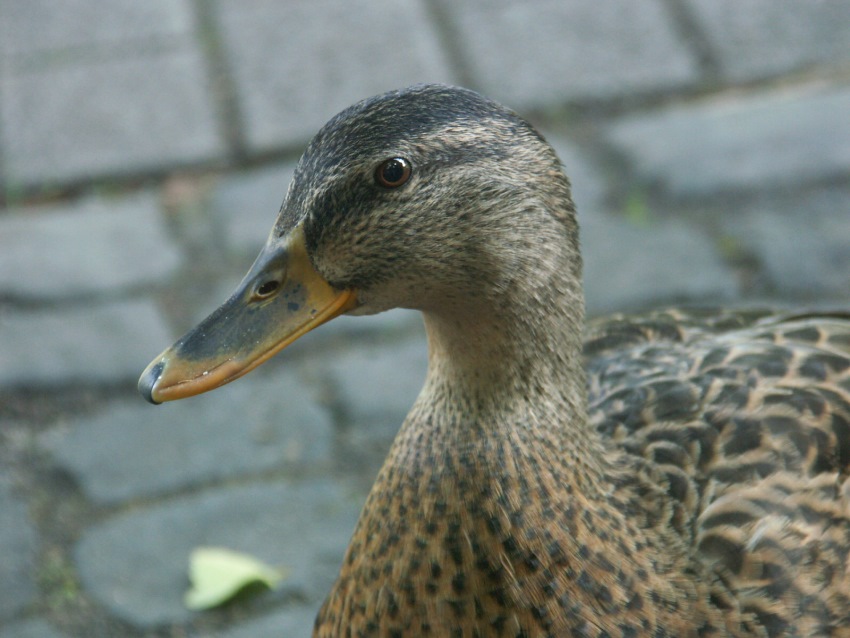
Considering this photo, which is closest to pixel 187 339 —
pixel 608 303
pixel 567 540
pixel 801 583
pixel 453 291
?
pixel 453 291

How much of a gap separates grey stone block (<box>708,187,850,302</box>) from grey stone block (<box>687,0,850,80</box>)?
573mm

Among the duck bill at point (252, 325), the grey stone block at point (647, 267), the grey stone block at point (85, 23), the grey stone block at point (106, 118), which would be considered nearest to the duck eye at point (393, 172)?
the duck bill at point (252, 325)

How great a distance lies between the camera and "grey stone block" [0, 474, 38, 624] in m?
2.36

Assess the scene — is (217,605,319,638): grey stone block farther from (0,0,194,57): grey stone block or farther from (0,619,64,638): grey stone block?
(0,0,194,57): grey stone block

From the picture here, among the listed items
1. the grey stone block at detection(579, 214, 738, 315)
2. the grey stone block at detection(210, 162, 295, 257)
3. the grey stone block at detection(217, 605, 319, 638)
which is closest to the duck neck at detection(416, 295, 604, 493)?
Answer: the grey stone block at detection(217, 605, 319, 638)

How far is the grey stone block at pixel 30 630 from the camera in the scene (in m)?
2.30

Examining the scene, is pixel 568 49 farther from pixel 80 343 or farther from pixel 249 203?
pixel 80 343

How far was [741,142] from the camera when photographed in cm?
335

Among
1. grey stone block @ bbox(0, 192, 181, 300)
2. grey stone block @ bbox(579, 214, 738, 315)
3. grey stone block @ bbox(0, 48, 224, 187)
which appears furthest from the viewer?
grey stone block @ bbox(0, 48, 224, 187)

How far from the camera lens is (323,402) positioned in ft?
9.15

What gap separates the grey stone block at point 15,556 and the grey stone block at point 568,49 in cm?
180

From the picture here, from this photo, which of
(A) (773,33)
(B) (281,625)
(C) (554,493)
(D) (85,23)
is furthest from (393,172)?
(D) (85,23)

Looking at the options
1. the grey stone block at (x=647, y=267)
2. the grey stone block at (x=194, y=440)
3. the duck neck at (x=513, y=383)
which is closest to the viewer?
the duck neck at (x=513, y=383)

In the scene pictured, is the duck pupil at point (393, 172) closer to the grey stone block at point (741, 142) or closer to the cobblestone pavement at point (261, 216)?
the cobblestone pavement at point (261, 216)
